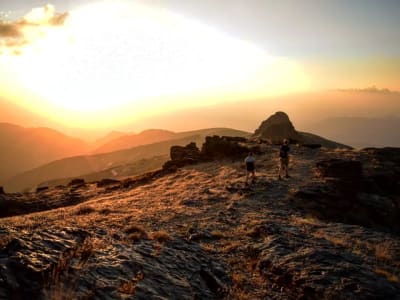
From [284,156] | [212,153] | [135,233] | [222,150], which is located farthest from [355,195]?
[212,153]

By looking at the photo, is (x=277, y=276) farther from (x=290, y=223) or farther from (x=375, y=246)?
(x=290, y=223)

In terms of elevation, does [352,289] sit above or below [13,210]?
above

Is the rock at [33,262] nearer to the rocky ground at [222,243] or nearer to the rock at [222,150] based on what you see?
the rocky ground at [222,243]

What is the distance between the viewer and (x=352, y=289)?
12359mm

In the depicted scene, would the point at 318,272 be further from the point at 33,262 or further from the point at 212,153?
the point at 212,153

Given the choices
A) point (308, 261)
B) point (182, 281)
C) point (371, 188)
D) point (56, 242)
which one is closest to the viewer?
point (56, 242)

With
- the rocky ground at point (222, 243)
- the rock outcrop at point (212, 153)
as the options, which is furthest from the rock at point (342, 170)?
the rock outcrop at point (212, 153)

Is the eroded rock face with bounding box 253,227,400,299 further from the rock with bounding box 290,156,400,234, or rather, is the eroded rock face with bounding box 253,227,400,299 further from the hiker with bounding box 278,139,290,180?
the hiker with bounding box 278,139,290,180

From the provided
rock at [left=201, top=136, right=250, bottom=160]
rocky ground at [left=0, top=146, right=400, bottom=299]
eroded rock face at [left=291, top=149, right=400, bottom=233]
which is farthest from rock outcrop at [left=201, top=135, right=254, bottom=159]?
eroded rock face at [left=291, top=149, right=400, bottom=233]

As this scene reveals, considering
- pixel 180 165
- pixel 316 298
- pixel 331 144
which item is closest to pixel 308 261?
pixel 316 298

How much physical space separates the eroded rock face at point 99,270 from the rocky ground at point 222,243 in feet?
0.12

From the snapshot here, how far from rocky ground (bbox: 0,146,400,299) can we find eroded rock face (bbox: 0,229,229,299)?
4 centimetres

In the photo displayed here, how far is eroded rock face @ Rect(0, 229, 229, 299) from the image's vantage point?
8.52 metres

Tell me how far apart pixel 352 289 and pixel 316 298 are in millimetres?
1315
